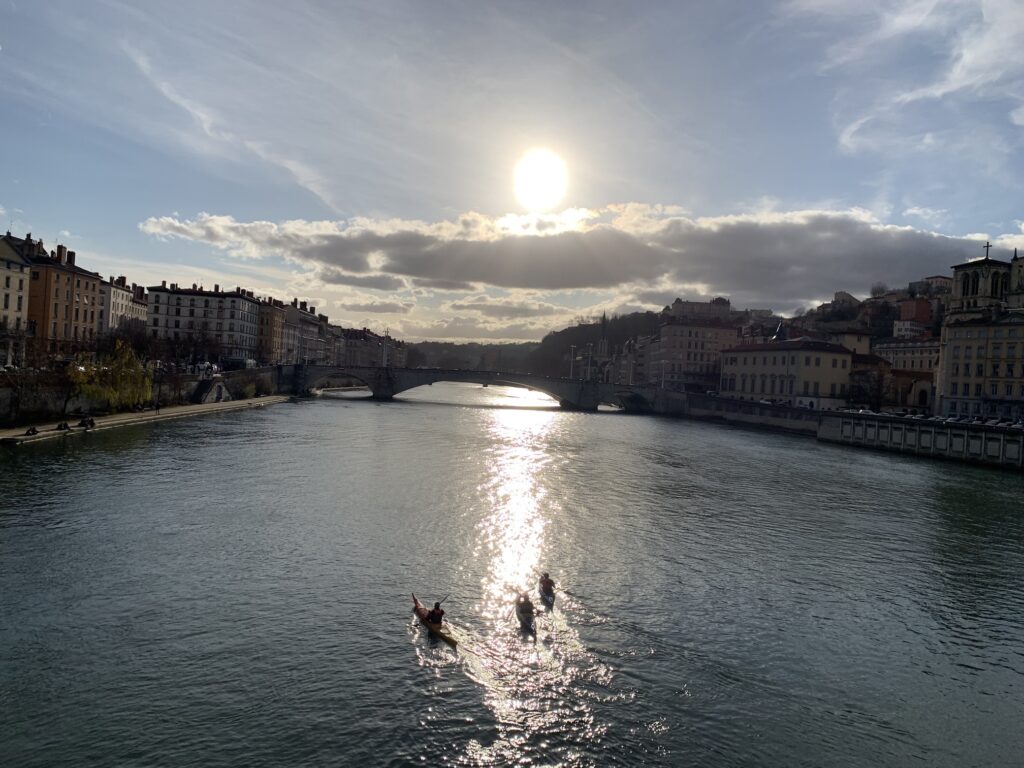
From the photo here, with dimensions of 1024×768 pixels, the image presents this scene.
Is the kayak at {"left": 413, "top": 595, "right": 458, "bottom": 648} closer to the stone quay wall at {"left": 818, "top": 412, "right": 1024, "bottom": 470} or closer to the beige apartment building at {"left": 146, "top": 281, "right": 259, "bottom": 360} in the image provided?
the stone quay wall at {"left": 818, "top": 412, "right": 1024, "bottom": 470}

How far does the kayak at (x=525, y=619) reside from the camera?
1994cm

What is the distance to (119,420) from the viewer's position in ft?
194

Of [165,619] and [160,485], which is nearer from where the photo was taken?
[165,619]

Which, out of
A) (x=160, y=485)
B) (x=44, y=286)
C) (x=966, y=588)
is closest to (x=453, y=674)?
(x=966, y=588)

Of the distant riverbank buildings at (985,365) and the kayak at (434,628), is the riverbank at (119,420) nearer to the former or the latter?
the kayak at (434,628)

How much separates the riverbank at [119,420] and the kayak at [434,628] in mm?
37649

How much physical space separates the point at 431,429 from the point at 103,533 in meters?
50.0

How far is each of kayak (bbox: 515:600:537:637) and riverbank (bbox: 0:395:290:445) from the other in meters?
39.6

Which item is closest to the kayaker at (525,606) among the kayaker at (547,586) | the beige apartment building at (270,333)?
the kayaker at (547,586)

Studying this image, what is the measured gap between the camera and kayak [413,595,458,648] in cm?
1872

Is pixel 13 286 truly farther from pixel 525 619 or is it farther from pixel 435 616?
pixel 525 619

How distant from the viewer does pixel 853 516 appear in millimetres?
38594

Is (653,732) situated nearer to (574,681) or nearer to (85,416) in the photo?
(574,681)

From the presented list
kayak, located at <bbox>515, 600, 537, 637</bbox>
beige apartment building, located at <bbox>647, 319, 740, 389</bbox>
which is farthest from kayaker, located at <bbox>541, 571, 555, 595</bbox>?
beige apartment building, located at <bbox>647, 319, 740, 389</bbox>
